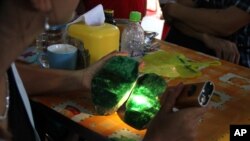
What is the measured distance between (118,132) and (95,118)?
9 centimetres

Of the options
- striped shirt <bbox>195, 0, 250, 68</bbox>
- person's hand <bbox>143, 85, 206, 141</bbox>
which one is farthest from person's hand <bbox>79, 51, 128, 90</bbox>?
striped shirt <bbox>195, 0, 250, 68</bbox>

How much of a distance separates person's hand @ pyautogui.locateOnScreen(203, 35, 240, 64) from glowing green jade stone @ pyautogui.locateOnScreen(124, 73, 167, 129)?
2.14ft

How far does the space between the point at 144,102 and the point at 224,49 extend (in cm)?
73

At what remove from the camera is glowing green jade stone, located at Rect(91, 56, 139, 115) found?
97cm

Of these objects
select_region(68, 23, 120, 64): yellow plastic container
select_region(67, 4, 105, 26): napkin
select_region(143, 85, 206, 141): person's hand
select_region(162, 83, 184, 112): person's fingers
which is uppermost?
select_region(67, 4, 105, 26): napkin

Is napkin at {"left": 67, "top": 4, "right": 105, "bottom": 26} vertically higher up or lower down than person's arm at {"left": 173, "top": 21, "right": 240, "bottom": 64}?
higher up

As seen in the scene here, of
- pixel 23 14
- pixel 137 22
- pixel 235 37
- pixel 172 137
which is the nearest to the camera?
pixel 23 14

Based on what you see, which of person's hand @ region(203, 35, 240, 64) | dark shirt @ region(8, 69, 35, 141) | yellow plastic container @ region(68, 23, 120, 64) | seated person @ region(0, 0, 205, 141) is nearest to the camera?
seated person @ region(0, 0, 205, 141)

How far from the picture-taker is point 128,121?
97 centimetres

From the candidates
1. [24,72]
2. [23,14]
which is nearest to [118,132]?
[24,72]

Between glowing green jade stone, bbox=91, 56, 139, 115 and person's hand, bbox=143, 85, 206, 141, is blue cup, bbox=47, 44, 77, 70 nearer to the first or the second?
glowing green jade stone, bbox=91, 56, 139, 115

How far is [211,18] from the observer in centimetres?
160

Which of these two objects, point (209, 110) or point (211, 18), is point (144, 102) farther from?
point (211, 18)

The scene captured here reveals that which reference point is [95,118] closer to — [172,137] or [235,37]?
[172,137]
